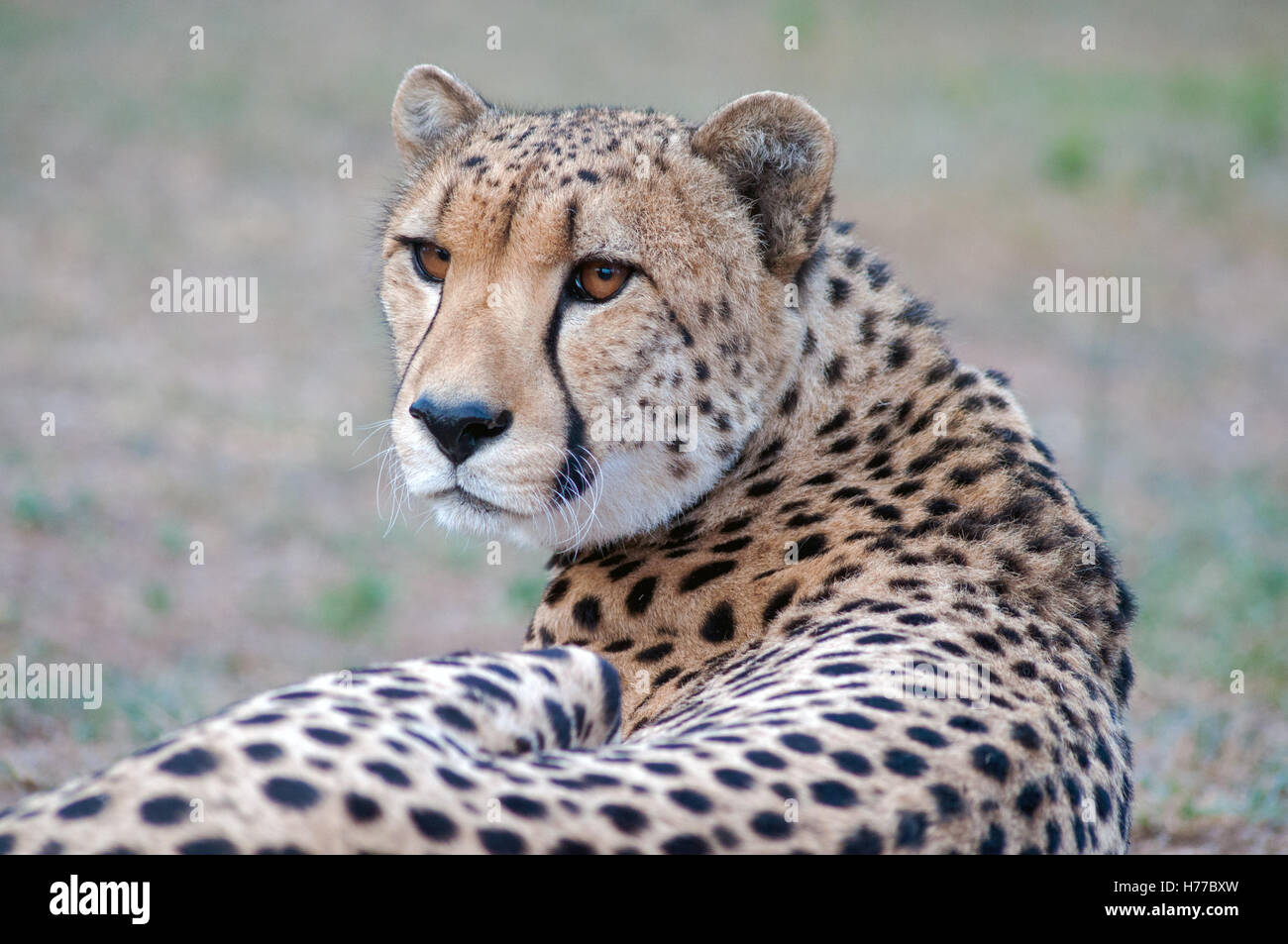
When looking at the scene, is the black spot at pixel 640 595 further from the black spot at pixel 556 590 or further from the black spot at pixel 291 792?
the black spot at pixel 291 792

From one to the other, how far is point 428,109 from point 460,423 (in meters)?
1.06

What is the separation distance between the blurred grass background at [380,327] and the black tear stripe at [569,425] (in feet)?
2.81

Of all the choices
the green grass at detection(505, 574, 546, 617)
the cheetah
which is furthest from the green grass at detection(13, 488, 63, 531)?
the cheetah

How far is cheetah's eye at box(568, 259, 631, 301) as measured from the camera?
8.84ft

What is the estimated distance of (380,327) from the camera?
3.91 metres

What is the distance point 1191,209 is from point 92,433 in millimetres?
9079

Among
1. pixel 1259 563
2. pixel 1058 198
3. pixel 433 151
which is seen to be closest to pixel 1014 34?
pixel 1058 198

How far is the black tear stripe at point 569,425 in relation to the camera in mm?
2637

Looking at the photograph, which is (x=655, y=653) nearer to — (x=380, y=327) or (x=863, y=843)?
(x=863, y=843)

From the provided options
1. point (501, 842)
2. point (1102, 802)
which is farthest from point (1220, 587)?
point (501, 842)

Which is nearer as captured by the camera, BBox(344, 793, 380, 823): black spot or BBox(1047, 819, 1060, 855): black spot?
BBox(344, 793, 380, 823): black spot

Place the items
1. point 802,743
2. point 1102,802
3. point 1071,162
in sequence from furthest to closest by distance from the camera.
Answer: point 1071,162, point 1102,802, point 802,743

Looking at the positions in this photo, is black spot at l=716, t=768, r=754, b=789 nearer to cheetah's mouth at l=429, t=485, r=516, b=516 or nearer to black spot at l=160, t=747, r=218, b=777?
black spot at l=160, t=747, r=218, b=777
